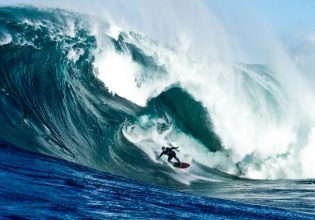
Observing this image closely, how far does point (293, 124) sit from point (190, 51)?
7.69m

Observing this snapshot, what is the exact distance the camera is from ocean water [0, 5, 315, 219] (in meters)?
11.9

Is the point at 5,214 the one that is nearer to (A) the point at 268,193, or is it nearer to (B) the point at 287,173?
(A) the point at 268,193

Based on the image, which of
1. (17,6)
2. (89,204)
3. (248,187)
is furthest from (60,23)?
(89,204)

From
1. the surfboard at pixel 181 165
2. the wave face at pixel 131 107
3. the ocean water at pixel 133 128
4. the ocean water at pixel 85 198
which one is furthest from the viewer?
the surfboard at pixel 181 165

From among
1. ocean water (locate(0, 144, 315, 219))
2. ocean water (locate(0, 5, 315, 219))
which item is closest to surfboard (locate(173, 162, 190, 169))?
ocean water (locate(0, 5, 315, 219))

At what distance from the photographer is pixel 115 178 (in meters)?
14.9

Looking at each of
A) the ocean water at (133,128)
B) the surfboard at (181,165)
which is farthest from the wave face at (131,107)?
the surfboard at (181,165)

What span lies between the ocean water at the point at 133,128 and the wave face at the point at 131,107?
6cm

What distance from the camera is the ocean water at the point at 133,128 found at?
11.9 meters

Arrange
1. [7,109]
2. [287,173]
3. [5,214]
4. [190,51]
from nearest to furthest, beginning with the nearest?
[5,214] → [7,109] → [287,173] → [190,51]

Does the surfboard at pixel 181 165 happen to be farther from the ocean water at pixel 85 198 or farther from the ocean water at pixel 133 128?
the ocean water at pixel 85 198

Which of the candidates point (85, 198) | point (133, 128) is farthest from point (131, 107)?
point (85, 198)

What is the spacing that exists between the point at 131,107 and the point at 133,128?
1.71 metres

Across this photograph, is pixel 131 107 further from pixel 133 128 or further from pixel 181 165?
pixel 181 165
